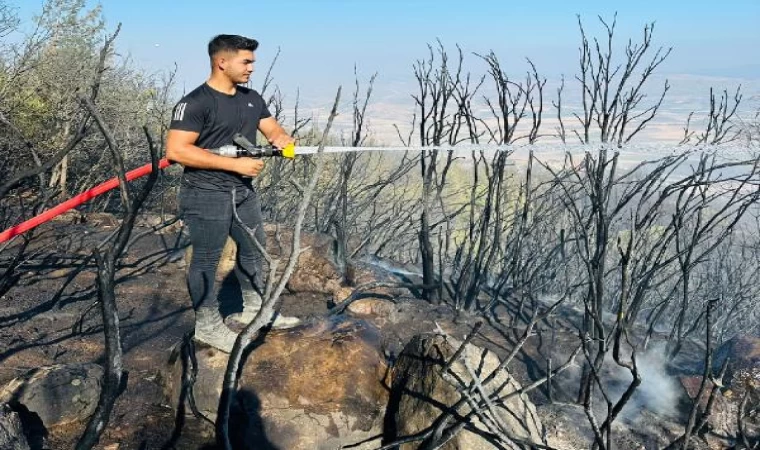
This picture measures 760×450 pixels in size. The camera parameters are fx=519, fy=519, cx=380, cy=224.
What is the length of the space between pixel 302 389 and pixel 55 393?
1319 millimetres

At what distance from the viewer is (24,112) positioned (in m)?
8.36

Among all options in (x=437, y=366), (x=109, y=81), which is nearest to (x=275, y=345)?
(x=437, y=366)

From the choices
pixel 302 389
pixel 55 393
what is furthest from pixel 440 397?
pixel 55 393

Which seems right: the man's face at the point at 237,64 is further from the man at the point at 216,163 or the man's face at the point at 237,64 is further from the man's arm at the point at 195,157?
the man's arm at the point at 195,157

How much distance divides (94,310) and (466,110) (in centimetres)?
356

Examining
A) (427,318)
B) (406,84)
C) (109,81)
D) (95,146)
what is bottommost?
(427,318)

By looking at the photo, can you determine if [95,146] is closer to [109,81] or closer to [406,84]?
[109,81]

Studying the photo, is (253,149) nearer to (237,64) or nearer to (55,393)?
(237,64)

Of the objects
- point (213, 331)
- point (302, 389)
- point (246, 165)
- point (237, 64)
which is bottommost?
point (302, 389)

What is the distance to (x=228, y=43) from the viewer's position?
283 cm

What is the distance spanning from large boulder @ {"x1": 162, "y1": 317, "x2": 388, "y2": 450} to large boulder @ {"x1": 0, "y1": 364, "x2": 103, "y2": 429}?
0.44 m

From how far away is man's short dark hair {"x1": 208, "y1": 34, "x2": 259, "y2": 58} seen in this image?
2.83 metres

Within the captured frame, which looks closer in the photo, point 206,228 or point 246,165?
point 246,165

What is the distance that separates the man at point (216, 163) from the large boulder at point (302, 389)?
244 mm
